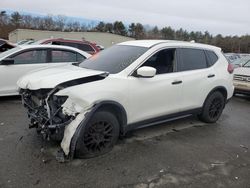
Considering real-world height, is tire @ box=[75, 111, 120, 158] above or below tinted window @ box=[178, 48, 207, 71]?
below

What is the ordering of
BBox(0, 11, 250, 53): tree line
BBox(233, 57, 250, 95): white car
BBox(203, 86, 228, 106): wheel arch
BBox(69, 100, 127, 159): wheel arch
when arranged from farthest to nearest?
1. BBox(0, 11, 250, 53): tree line
2. BBox(233, 57, 250, 95): white car
3. BBox(203, 86, 228, 106): wheel arch
4. BBox(69, 100, 127, 159): wheel arch

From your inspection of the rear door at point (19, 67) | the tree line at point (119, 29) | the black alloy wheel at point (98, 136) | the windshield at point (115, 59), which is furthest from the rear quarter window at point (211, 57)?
the tree line at point (119, 29)

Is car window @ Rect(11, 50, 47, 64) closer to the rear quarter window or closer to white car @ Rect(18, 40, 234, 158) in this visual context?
white car @ Rect(18, 40, 234, 158)

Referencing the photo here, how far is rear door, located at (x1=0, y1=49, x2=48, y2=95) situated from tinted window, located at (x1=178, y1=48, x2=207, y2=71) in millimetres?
4040

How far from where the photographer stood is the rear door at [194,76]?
5777 millimetres

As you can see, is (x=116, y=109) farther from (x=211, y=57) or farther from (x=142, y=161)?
(x=211, y=57)

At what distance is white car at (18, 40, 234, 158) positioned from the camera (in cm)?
422

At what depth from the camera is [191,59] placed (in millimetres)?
6074

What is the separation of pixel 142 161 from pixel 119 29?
80.3m

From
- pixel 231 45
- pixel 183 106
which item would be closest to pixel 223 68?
pixel 183 106

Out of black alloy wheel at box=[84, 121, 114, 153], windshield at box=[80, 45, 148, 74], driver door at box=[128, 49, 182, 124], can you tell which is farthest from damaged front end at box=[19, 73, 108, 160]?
driver door at box=[128, 49, 182, 124]

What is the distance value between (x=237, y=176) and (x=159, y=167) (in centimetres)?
110

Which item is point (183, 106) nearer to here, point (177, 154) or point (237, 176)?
point (177, 154)

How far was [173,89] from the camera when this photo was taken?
5.47m
